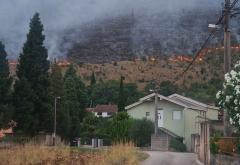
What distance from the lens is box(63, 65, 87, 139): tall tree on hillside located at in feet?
215

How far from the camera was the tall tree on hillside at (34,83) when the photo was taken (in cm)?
5153

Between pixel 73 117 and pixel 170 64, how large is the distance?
59411 mm

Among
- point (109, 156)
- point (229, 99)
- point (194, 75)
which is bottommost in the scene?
point (109, 156)

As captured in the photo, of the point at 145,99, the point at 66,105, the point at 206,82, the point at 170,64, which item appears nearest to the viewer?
the point at 66,105

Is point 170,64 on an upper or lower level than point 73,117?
upper

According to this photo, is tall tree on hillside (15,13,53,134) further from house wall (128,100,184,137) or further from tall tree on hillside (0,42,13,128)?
house wall (128,100,184,137)

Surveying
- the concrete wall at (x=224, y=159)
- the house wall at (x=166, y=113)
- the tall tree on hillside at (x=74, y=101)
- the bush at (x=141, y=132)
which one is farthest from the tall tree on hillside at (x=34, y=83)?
the concrete wall at (x=224, y=159)

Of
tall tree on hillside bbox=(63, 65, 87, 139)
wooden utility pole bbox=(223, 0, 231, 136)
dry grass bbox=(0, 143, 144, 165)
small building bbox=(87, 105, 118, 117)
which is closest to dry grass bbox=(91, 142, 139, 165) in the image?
dry grass bbox=(0, 143, 144, 165)

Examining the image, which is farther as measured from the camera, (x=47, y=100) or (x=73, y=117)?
(x=73, y=117)

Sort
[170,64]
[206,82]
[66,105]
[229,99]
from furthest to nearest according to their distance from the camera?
[170,64] < [206,82] < [66,105] < [229,99]

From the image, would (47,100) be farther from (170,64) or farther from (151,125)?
(170,64)

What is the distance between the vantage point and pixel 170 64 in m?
122

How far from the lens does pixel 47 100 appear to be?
53.4 metres

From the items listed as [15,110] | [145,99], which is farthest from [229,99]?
[145,99]
